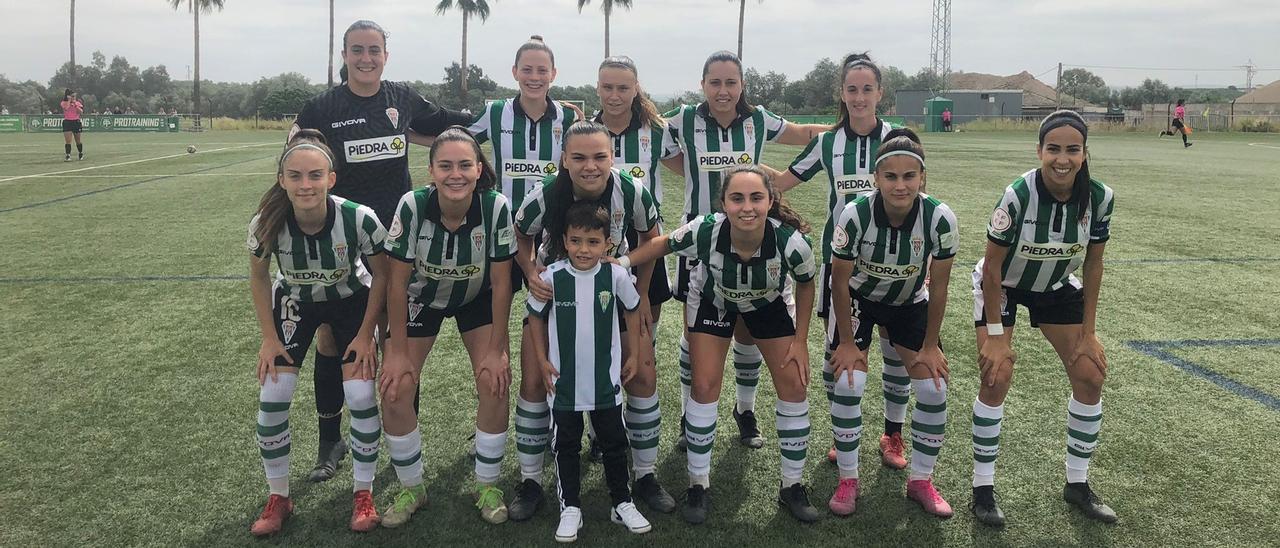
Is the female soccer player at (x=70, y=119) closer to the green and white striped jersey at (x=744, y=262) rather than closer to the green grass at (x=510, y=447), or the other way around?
the green grass at (x=510, y=447)

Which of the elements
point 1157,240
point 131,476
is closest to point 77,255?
point 131,476

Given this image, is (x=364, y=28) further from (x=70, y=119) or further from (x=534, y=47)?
(x=70, y=119)

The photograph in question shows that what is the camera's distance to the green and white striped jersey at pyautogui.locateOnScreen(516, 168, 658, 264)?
10.5 ft

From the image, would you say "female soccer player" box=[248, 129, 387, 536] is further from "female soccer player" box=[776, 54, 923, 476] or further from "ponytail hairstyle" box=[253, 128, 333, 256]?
"female soccer player" box=[776, 54, 923, 476]

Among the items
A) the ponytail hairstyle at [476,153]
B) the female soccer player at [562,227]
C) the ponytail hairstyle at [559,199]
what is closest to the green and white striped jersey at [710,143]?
the female soccer player at [562,227]

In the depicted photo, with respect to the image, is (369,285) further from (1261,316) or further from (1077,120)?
(1261,316)

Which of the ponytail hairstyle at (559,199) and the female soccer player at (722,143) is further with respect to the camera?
the female soccer player at (722,143)

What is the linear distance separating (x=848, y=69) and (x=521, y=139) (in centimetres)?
161

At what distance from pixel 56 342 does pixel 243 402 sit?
2.07 meters

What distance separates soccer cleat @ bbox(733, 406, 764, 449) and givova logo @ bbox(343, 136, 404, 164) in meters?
2.19

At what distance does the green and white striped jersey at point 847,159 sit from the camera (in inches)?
144

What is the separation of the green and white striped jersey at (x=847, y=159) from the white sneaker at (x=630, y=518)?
→ 5.23 feet

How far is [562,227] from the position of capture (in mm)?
3074

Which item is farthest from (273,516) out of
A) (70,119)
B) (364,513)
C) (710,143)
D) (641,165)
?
(70,119)
